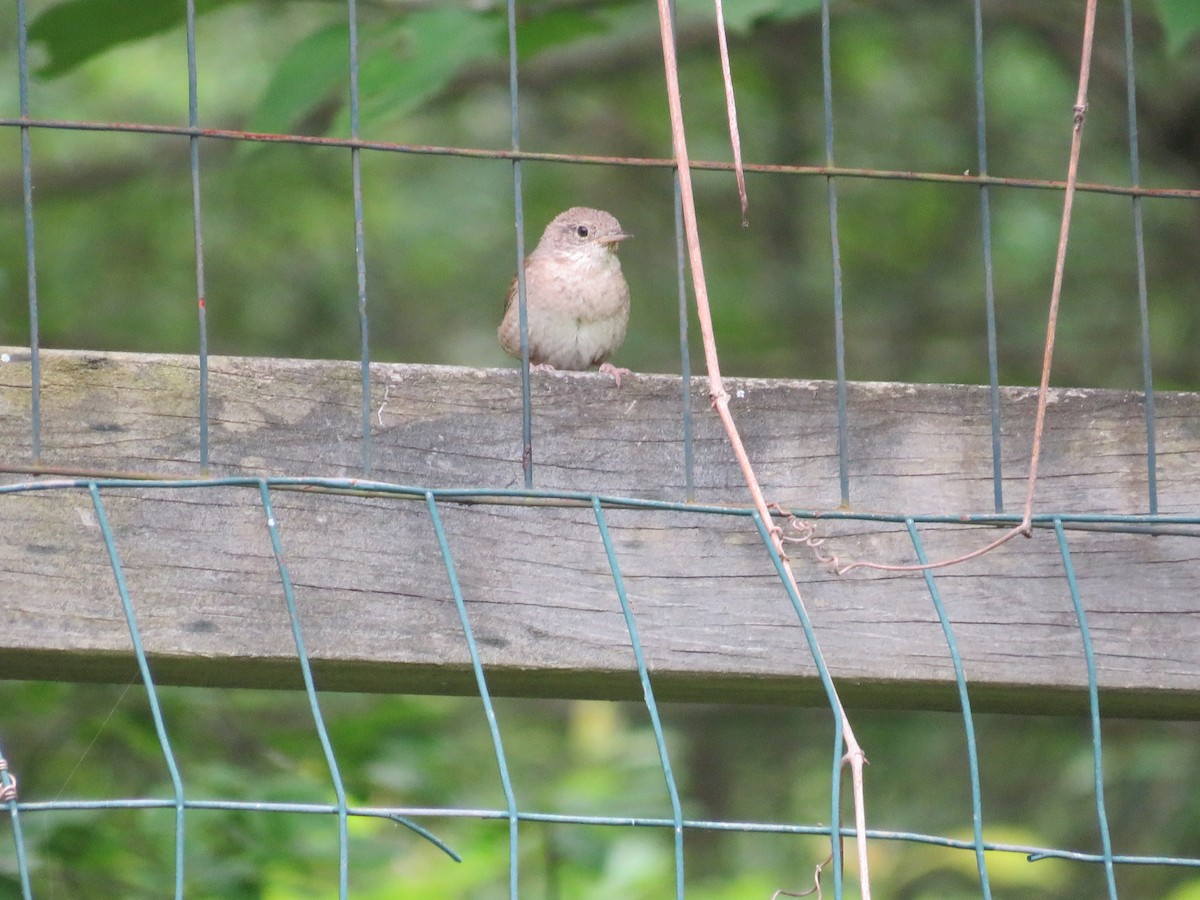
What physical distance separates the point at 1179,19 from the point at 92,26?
1988 millimetres

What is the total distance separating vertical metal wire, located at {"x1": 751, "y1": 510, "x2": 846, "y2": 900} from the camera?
1.82m

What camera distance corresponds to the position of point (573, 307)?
15.4 feet

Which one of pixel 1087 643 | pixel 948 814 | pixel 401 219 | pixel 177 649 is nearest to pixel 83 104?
pixel 401 219

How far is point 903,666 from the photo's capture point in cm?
216

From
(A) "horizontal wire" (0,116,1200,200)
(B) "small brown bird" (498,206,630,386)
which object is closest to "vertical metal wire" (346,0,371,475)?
(A) "horizontal wire" (0,116,1200,200)

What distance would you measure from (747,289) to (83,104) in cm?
279

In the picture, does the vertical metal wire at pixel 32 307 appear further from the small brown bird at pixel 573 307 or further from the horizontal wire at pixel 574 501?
the small brown bird at pixel 573 307

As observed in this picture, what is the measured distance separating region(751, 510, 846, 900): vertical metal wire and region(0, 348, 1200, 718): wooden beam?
0.11 meters

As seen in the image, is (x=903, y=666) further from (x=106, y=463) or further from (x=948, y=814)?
(x=948, y=814)

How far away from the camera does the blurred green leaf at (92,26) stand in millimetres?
2963

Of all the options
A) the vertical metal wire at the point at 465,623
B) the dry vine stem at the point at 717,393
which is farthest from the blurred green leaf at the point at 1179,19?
the vertical metal wire at the point at 465,623

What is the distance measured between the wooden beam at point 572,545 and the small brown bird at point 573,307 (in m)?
2.44

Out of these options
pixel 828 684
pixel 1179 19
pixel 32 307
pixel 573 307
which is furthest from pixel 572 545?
pixel 573 307

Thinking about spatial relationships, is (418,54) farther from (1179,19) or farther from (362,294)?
(1179,19)
